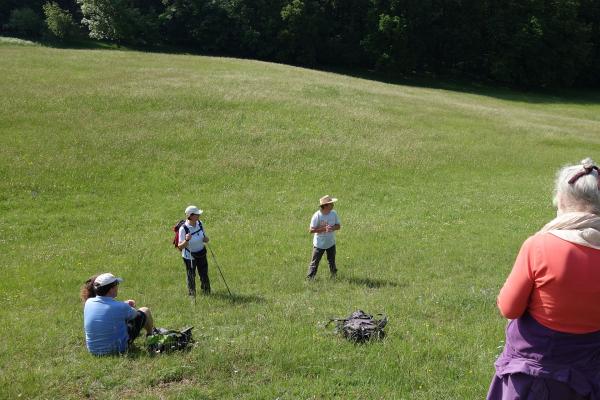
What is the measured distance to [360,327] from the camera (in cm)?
833

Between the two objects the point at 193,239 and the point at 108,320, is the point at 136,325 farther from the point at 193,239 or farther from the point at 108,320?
the point at 193,239

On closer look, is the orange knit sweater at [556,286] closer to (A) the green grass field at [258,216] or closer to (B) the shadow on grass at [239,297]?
(A) the green grass field at [258,216]

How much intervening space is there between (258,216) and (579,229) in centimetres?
1729

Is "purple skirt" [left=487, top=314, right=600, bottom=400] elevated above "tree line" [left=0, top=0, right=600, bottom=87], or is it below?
below

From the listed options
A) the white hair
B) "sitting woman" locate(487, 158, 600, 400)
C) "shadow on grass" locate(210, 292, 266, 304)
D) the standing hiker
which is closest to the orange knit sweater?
"sitting woman" locate(487, 158, 600, 400)

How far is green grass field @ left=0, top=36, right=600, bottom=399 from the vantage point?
7449 millimetres

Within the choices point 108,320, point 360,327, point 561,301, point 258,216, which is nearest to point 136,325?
point 108,320

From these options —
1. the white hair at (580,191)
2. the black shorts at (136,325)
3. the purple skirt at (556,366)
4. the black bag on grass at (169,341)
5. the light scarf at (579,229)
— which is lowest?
the black shorts at (136,325)

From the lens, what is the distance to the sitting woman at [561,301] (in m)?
4.10

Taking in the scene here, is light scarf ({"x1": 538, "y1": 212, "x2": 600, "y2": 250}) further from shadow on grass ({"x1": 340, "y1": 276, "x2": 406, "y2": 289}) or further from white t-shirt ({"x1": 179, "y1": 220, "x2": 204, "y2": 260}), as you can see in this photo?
white t-shirt ({"x1": 179, "y1": 220, "x2": 204, "y2": 260})

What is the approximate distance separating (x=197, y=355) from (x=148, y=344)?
38.3 inches

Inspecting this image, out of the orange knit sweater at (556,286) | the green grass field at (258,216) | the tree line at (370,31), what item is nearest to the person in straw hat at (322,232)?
the green grass field at (258,216)

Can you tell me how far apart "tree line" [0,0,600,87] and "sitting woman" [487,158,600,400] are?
67945 millimetres

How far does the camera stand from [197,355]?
7652 mm
